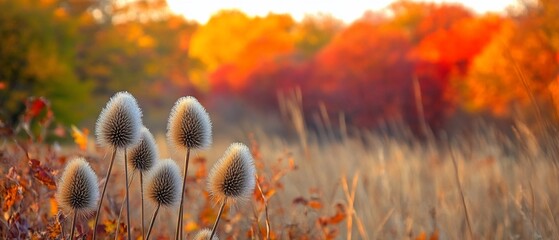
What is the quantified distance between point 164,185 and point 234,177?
0.23m

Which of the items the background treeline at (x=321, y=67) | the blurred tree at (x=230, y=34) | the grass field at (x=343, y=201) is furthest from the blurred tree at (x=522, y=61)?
the blurred tree at (x=230, y=34)

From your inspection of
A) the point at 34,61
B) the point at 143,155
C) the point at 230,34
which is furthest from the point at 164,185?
the point at 230,34

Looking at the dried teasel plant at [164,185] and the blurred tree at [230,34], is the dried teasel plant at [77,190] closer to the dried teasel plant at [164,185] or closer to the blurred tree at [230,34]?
the dried teasel plant at [164,185]

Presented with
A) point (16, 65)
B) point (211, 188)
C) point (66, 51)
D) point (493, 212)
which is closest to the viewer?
point (211, 188)

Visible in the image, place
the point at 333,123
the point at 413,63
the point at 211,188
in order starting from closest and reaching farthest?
the point at 211,188 < the point at 413,63 < the point at 333,123

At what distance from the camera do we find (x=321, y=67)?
29.0 m

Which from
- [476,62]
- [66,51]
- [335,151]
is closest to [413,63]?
[476,62]

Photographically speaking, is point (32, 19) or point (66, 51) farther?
point (66, 51)

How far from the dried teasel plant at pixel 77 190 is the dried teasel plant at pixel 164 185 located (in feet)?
0.52

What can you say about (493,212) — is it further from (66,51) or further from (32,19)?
(66,51)

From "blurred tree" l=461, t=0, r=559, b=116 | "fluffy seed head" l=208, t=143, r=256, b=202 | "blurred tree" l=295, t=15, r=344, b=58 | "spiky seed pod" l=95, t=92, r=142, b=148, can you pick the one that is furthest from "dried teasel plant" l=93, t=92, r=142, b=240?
"blurred tree" l=295, t=15, r=344, b=58

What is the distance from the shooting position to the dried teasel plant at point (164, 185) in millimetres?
2053

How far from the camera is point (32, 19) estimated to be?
21125mm

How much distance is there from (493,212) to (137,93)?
2840 cm
